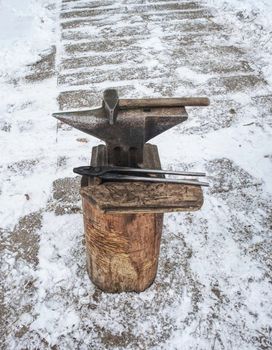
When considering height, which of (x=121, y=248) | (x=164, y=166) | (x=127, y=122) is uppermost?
(x=127, y=122)

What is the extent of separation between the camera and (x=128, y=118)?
1.76 metres

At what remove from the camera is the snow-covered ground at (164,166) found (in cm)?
232

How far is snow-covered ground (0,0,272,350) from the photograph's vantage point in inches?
91.2

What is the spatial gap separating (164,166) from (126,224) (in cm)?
162

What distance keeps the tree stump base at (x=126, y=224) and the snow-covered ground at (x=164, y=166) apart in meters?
0.22

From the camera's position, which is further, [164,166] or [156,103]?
[164,166]

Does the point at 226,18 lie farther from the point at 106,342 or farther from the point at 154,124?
the point at 106,342

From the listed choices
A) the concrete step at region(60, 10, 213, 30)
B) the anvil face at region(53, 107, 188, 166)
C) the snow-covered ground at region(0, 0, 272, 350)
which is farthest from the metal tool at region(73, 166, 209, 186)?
the concrete step at region(60, 10, 213, 30)

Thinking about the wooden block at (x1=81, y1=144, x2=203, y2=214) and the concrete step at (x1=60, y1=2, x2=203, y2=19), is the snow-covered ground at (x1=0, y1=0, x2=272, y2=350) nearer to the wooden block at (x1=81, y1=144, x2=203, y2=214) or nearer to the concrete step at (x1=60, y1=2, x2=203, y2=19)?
the concrete step at (x1=60, y1=2, x2=203, y2=19)

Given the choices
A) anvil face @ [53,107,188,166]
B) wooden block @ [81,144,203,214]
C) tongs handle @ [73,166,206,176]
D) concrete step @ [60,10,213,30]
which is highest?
anvil face @ [53,107,188,166]

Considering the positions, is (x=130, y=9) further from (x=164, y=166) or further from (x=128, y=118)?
(x=128, y=118)

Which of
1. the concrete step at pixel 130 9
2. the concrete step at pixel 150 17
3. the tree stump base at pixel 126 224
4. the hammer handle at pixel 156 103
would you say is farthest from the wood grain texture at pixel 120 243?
the concrete step at pixel 130 9

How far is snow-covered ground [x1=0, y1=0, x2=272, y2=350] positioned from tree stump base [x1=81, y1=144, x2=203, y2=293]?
22cm

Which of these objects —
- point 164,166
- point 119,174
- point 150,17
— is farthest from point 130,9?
point 119,174
